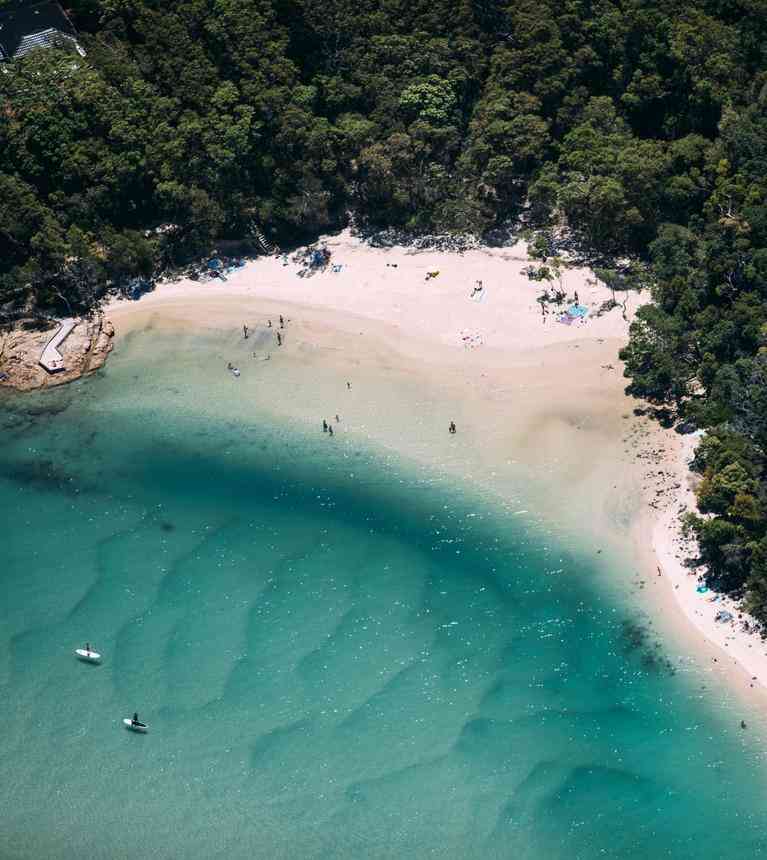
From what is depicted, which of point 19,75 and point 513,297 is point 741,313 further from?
point 19,75

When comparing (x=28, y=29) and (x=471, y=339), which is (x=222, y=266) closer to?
(x=471, y=339)

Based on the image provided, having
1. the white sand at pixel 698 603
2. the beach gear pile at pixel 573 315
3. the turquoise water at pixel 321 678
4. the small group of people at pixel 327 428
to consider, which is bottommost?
the turquoise water at pixel 321 678

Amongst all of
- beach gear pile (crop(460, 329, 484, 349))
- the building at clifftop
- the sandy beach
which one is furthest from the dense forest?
beach gear pile (crop(460, 329, 484, 349))

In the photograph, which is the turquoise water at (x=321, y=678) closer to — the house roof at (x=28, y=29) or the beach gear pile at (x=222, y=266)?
the beach gear pile at (x=222, y=266)

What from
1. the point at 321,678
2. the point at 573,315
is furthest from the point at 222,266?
the point at 321,678

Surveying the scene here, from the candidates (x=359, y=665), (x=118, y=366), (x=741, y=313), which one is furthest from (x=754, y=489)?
(x=118, y=366)

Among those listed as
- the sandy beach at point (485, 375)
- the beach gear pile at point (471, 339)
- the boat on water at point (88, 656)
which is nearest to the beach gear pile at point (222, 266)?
the sandy beach at point (485, 375)
